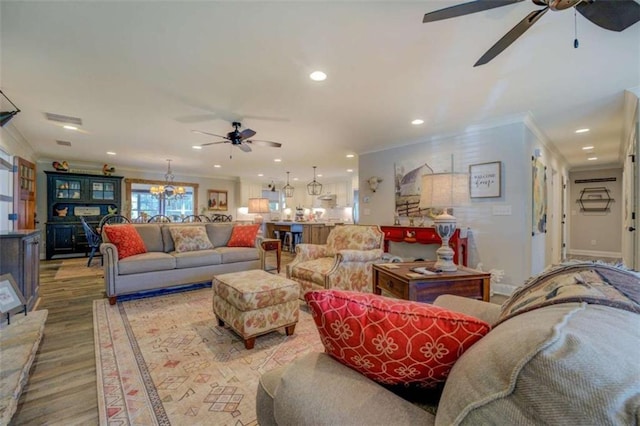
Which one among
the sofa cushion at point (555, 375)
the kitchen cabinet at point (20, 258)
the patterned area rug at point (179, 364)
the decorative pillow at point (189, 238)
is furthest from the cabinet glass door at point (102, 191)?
the sofa cushion at point (555, 375)

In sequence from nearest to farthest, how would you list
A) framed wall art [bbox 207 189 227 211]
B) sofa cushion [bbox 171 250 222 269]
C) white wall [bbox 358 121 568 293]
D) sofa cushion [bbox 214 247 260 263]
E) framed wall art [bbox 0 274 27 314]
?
framed wall art [bbox 0 274 27 314], white wall [bbox 358 121 568 293], sofa cushion [bbox 171 250 222 269], sofa cushion [bbox 214 247 260 263], framed wall art [bbox 207 189 227 211]

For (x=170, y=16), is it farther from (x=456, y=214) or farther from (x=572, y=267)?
(x=456, y=214)

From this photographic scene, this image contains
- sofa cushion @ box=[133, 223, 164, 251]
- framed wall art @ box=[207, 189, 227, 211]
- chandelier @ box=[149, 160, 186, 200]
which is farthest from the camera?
framed wall art @ box=[207, 189, 227, 211]

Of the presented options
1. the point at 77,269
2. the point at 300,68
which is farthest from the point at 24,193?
the point at 300,68

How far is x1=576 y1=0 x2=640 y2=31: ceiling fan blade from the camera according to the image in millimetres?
1390

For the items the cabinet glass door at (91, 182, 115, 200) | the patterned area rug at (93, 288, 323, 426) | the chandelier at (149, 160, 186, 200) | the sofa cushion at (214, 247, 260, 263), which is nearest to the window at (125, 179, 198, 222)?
the chandelier at (149, 160, 186, 200)

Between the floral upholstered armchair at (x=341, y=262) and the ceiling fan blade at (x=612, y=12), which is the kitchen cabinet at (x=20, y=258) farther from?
the ceiling fan blade at (x=612, y=12)

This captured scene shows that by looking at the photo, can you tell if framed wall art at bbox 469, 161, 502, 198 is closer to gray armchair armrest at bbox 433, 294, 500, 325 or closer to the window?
gray armchair armrest at bbox 433, 294, 500, 325

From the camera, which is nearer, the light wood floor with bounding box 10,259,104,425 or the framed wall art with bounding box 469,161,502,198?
the light wood floor with bounding box 10,259,104,425

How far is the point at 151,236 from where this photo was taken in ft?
13.6

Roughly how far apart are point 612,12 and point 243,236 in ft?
14.9

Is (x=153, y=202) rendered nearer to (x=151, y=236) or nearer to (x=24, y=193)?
(x=24, y=193)

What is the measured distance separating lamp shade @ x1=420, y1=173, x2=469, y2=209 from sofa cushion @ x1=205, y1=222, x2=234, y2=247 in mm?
3509

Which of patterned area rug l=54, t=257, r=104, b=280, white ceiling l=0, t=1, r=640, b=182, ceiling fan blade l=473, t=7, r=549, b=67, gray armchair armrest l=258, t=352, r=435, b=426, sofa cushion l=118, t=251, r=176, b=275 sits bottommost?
patterned area rug l=54, t=257, r=104, b=280
